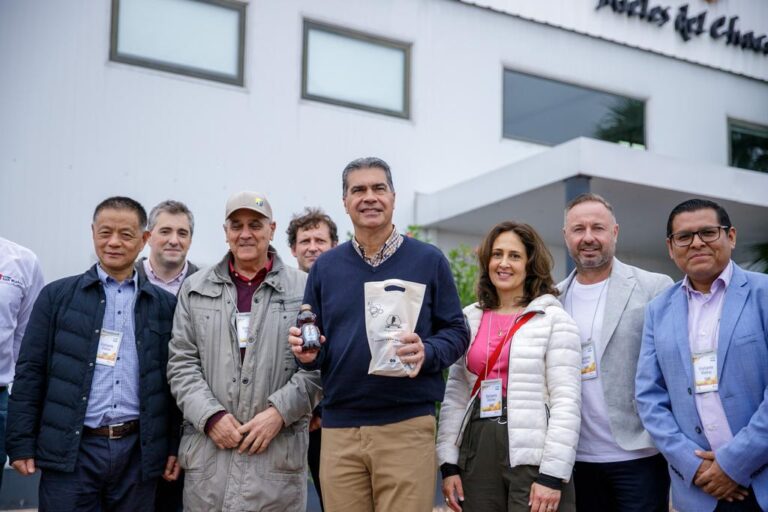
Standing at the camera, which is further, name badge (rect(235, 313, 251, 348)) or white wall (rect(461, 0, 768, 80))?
white wall (rect(461, 0, 768, 80))

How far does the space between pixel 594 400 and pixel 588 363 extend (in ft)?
0.57

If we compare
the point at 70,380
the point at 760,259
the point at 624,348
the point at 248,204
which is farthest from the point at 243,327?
the point at 760,259

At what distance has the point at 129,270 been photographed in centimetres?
384

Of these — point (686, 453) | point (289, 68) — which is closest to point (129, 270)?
point (686, 453)

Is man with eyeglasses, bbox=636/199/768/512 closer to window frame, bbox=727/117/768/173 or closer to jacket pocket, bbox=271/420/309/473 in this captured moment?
jacket pocket, bbox=271/420/309/473

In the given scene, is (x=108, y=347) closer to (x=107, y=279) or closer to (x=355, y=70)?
(x=107, y=279)

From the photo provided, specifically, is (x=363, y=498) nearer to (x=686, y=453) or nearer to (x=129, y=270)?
(x=686, y=453)

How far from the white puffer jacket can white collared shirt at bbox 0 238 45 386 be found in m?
2.31

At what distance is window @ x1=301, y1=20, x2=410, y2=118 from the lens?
32.0ft

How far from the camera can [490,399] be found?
3363 millimetres

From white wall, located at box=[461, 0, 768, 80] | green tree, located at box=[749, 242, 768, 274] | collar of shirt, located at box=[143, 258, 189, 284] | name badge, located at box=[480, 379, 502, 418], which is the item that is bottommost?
name badge, located at box=[480, 379, 502, 418]

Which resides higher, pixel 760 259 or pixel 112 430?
pixel 760 259

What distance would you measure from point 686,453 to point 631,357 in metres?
0.56

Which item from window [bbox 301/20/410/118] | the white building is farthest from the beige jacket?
window [bbox 301/20/410/118]
